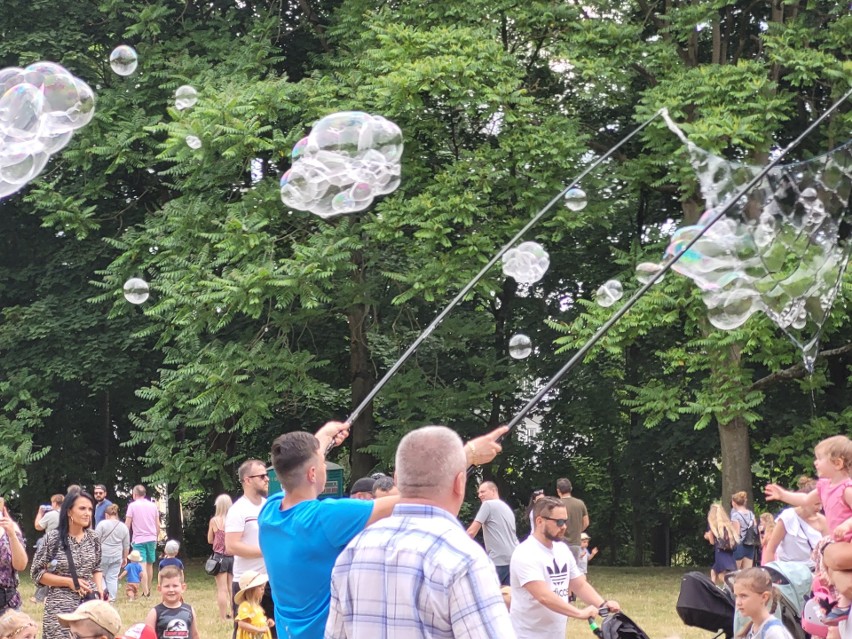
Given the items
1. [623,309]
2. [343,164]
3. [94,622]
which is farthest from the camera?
[343,164]

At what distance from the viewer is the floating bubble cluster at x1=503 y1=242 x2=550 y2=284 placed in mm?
11609

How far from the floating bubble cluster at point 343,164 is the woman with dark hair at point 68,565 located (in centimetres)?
334

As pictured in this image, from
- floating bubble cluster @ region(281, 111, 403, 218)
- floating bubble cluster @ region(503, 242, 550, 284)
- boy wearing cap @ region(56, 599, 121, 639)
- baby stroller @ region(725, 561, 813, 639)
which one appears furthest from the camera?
floating bubble cluster @ region(503, 242, 550, 284)

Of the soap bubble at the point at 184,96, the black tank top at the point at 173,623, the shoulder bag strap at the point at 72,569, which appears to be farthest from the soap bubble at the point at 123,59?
the black tank top at the point at 173,623

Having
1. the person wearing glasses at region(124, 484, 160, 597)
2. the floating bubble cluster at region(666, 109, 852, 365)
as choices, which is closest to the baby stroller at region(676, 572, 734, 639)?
the floating bubble cluster at region(666, 109, 852, 365)

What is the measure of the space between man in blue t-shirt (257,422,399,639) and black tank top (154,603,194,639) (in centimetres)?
293

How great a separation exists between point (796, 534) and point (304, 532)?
5141mm

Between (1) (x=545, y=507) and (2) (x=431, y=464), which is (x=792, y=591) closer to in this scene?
(1) (x=545, y=507)

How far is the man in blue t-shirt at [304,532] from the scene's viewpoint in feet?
13.5

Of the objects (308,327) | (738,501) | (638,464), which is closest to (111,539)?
(738,501)

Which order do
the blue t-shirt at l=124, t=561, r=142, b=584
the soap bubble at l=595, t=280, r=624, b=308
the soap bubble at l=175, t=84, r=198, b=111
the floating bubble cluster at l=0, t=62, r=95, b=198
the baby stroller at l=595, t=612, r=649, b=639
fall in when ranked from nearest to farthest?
1. the baby stroller at l=595, t=612, r=649, b=639
2. the floating bubble cluster at l=0, t=62, r=95, b=198
3. the soap bubble at l=595, t=280, r=624, b=308
4. the soap bubble at l=175, t=84, r=198, b=111
5. the blue t-shirt at l=124, t=561, r=142, b=584

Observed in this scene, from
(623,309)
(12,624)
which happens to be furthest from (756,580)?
(12,624)

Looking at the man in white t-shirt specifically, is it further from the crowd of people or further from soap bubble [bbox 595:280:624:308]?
soap bubble [bbox 595:280:624:308]

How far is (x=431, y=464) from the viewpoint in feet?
10.7
